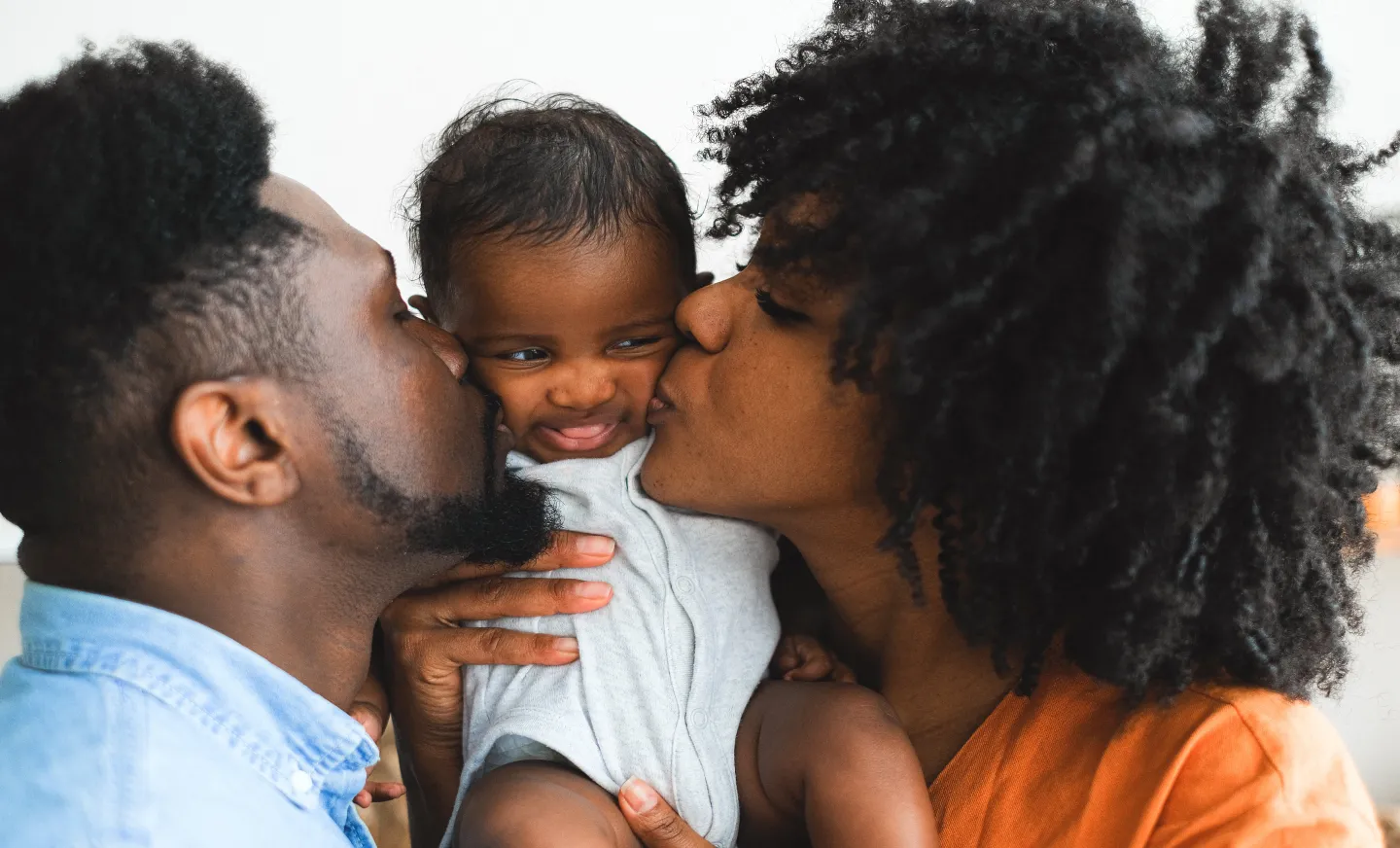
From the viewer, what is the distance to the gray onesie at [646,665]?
1.33 metres

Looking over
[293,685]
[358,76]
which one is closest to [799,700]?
[293,685]

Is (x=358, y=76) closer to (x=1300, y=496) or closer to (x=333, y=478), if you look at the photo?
(x=333, y=478)

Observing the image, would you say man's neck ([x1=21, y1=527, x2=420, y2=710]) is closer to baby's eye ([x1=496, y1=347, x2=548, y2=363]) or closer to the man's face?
the man's face

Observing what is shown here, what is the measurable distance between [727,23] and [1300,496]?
6.24 feet

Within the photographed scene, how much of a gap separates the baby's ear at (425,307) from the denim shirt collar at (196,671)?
2.08 feet

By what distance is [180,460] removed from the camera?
101cm

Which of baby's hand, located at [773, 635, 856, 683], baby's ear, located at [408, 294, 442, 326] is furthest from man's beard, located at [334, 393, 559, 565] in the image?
baby's hand, located at [773, 635, 856, 683]

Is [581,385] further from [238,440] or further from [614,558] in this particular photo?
[238,440]

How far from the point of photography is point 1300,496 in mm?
1074

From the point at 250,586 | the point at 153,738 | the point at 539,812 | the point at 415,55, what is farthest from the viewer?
the point at 415,55

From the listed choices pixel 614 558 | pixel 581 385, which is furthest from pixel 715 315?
pixel 614 558

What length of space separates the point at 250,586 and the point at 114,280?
0.98 feet

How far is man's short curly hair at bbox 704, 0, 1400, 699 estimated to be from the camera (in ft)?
3.36

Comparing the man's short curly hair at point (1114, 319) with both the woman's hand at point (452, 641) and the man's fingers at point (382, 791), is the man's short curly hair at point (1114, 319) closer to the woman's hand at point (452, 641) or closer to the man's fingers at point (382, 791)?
the woman's hand at point (452, 641)
